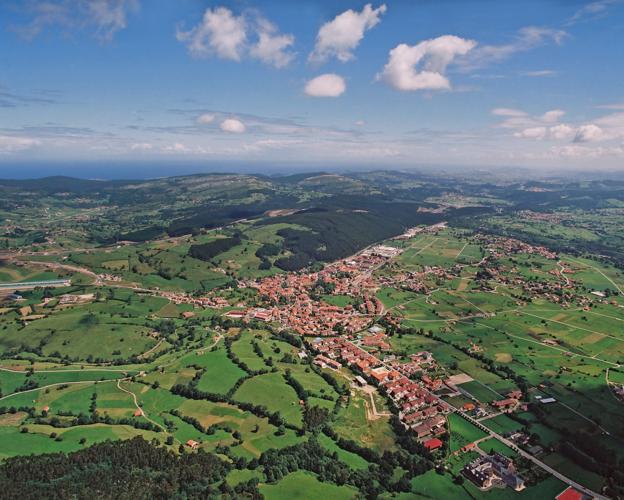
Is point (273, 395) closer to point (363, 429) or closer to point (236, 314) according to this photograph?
point (363, 429)

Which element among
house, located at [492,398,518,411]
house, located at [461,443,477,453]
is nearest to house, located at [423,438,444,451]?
house, located at [461,443,477,453]

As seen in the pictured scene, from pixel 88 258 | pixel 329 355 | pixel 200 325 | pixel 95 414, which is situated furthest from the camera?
pixel 88 258

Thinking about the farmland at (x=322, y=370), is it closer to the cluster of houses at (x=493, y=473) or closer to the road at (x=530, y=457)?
the road at (x=530, y=457)

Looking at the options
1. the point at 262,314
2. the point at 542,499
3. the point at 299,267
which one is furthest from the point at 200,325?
the point at 542,499

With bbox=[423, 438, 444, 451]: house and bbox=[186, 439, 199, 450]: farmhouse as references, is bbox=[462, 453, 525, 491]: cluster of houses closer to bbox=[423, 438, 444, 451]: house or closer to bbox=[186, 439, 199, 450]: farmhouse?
bbox=[423, 438, 444, 451]: house

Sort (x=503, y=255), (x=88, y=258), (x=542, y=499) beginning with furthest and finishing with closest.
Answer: (x=503, y=255) < (x=88, y=258) < (x=542, y=499)

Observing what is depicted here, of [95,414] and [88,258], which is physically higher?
[88,258]

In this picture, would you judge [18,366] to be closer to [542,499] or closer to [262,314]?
[262,314]
